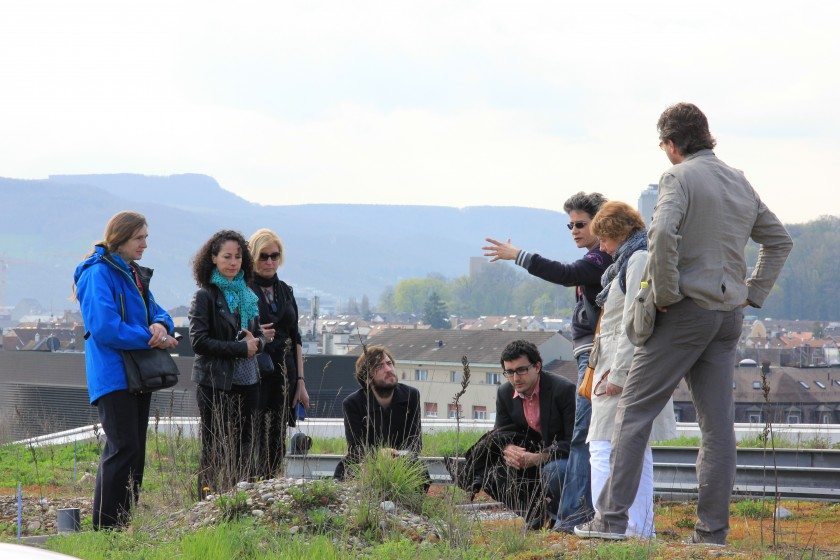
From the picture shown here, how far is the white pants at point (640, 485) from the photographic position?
6727mm

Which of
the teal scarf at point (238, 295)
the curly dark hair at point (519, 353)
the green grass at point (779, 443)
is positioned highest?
the teal scarf at point (238, 295)

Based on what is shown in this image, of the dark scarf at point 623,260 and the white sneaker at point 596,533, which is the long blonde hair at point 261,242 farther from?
the white sneaker at point 596,533

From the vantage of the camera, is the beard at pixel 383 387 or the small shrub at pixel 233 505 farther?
the beard at pixel 383 387

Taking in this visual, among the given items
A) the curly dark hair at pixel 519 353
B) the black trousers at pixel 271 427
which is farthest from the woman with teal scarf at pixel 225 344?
the curly dark hair at pixel 519 353

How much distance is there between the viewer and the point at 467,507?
6977 millimetres

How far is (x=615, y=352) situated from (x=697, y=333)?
742 millimetres

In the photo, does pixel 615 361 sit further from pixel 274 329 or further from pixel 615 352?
pixel 274 329

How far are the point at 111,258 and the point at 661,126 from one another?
10.7 ft

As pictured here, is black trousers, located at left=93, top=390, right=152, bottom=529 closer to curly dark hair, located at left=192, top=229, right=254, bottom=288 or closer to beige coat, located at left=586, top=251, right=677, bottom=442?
curly dark hair, located at left=192, top=229, right=254, bottom=288

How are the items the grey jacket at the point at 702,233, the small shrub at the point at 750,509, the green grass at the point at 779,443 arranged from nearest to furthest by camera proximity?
the grey jacket at the point at 702,233 < the small shrub at the point at 750,509 < the green grass at the point at 779,443

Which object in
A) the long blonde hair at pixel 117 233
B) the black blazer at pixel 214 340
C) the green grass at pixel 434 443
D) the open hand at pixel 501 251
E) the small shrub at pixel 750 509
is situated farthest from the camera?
the green grass at pixel 434 443

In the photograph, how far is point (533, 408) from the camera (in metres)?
8.23

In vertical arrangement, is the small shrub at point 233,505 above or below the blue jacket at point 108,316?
below

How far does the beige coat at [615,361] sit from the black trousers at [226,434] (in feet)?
6.94
